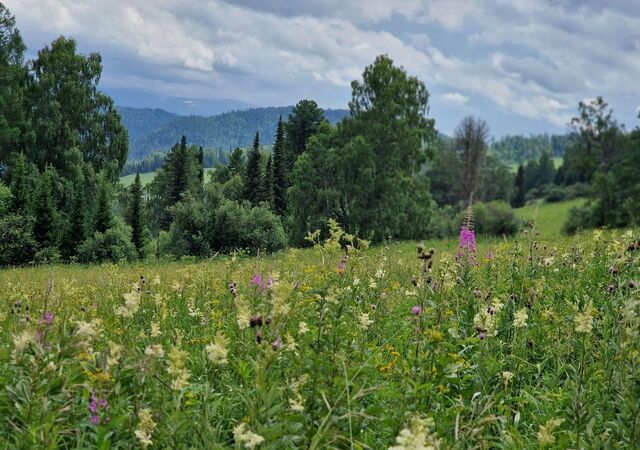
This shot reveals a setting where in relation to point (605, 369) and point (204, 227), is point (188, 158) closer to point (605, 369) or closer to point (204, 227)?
point (204, 227)

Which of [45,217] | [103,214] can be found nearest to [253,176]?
[103,214]

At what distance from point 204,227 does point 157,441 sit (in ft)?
97.4

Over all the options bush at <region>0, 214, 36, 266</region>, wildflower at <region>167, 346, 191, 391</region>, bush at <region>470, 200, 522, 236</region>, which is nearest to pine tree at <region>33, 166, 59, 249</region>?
bush at <region>0, 214, 36, 266</region>

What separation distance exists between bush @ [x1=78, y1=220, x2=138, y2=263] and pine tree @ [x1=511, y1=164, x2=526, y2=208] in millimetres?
80879

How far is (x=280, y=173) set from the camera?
178 ft

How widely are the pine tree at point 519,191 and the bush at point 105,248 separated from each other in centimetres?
8088

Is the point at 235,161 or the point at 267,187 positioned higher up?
the point at 235,161

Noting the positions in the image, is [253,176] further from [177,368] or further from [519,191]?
[519,191]

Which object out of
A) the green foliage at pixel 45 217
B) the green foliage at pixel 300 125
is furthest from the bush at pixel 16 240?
the green foliage at pixel 300 125

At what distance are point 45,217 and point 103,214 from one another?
3.60 m

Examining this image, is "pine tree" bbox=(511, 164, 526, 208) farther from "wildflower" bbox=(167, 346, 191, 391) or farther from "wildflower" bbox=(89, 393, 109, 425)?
"wildflower" bbox=(167, 346, 191, 391)

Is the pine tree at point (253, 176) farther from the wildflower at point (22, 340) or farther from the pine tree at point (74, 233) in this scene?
the wildflower at point (22, 340)

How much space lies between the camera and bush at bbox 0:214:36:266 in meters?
30.5

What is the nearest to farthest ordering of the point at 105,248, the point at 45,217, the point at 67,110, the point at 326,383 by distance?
the point at 326,383, the point at 105,248, the point at 45,217, the point at 67,110
